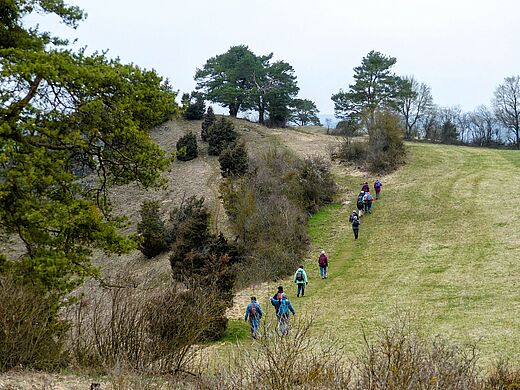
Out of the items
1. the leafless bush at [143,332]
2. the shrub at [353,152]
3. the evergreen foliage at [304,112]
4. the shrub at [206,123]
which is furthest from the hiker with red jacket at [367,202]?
the evergreen foliage at [304,112]

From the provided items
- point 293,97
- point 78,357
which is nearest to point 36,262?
point 78,357

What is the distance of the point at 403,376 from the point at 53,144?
9287 mm

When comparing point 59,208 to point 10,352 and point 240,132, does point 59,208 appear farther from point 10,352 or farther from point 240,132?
point 240,132

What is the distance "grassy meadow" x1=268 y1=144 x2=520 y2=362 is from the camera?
17234mm

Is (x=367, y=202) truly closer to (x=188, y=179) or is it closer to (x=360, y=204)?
(x=360, y=204)

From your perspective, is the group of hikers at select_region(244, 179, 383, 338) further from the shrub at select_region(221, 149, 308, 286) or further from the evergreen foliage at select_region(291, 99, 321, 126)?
the evergreen foliage at select_region(291, 99, 321, 126)

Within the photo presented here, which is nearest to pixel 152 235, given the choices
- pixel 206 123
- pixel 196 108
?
pixel 206 123

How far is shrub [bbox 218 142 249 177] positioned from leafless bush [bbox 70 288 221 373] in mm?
30230

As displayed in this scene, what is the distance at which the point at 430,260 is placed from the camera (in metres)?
25.9

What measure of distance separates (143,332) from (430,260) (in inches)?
781

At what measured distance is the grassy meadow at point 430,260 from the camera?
17234mm

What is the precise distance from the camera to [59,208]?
10.9 m

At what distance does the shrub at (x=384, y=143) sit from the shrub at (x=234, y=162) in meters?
12.9

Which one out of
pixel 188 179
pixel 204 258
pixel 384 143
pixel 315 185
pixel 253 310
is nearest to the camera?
pixel 253 310
